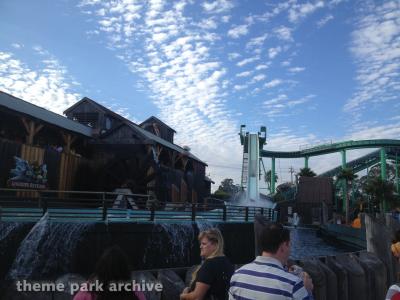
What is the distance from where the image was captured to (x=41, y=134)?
23656 millimetres

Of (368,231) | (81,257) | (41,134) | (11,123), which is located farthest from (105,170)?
(368,231)

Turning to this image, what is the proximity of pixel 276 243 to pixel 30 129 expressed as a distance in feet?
67.9

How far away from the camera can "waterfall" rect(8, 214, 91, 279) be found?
12125 mm

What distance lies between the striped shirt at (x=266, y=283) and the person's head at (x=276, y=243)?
6 centimetres

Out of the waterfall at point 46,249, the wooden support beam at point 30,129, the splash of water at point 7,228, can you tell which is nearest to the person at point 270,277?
the waterfall at point 46,249

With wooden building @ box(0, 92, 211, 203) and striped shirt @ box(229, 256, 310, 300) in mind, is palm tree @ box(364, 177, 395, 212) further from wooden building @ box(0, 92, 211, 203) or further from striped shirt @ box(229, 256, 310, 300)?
striped shirt @ box(229, 256, 310, 300)

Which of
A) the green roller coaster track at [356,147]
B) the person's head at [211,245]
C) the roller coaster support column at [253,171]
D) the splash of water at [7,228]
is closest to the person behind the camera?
the person's head at [211,245]

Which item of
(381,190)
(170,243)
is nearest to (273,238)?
(170,243)

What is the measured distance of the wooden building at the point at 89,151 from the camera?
21156 millimetres

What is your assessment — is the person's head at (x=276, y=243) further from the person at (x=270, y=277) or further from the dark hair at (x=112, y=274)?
the dark hair at (x=112, y=274)

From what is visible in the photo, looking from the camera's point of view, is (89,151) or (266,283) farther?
(89,151)

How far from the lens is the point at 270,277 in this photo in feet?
10.3

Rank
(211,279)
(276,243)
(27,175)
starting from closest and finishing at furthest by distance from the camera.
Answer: (276,243) < (211,279) < (27,175)

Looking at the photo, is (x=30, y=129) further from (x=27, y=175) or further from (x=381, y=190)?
(x=381, y=190)
